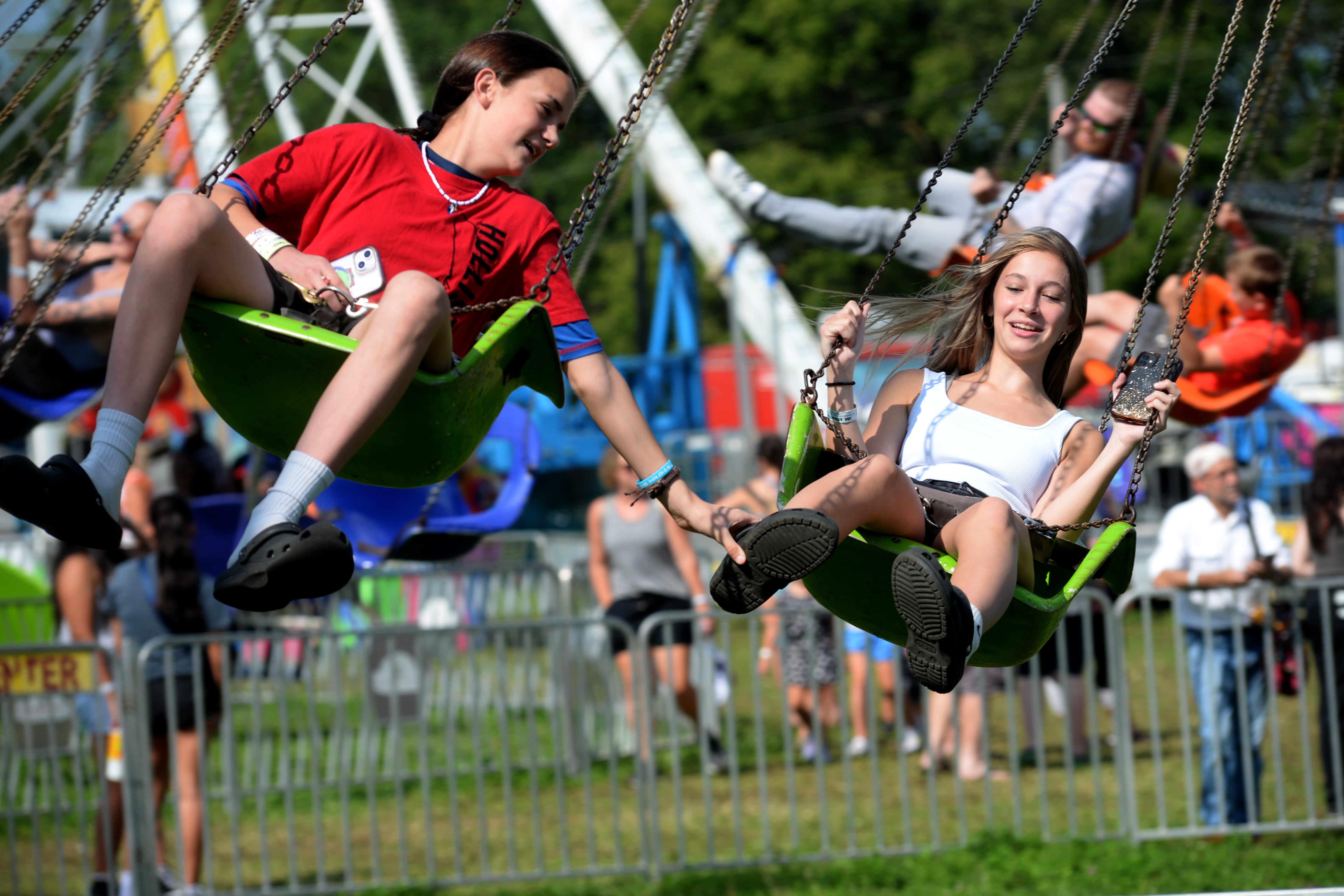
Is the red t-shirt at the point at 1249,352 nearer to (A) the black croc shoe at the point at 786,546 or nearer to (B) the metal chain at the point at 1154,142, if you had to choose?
(B) the metal chain at the point at 1154,142

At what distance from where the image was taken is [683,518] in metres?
3.24

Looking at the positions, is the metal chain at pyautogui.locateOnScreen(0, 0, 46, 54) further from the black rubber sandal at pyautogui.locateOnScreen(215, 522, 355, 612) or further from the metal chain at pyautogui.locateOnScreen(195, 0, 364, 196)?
the black rubber sandal at pyautogui.locateOnScreen(215, 522, 355, 612)

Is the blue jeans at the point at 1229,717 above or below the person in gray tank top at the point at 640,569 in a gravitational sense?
below

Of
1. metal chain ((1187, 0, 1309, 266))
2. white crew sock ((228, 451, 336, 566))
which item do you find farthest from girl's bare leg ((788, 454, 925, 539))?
metal chain ((1187, 0, 1309, 266))

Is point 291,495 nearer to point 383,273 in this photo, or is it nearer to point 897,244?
point 383,273

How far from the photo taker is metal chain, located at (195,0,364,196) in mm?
2973

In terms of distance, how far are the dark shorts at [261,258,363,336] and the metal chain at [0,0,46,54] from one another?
1.00m

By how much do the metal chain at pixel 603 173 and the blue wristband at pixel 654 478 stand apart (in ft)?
1.50

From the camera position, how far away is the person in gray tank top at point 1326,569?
6215mm

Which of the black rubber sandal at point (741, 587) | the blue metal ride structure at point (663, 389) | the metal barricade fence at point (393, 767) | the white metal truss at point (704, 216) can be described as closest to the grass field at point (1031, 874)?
the metal barricade fence at point (393, 767)

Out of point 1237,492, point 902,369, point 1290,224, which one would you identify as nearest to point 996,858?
point 1237,492

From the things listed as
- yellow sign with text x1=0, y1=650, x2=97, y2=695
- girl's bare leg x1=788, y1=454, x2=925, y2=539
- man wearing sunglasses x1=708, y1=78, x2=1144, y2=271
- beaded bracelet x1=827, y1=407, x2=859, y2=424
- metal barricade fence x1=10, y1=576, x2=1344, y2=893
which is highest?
man wearing sunglasses x1=708, y1=78, x2=1144, y2=271

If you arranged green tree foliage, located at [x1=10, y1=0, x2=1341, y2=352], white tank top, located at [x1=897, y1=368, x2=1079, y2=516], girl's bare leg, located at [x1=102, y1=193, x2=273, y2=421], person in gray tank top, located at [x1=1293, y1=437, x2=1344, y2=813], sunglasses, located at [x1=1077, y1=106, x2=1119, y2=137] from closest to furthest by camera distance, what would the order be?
girl's bare leg, located at [x1=102, y1=193, x2=273, y2=421], white tank top, located at [x1=897, y1=368, x2=1079, y2=516], sunglasses, located at [x1=1077, y1=106, x2=1119, y2=137], person in gray tank top, located at [x1=1293, y1=437, x2=1344, y2=813], green tree foliage, located at [x1=10, y1=0, x2=1341, y2=352]

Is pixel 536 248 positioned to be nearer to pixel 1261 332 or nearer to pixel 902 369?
pixel 902 369
